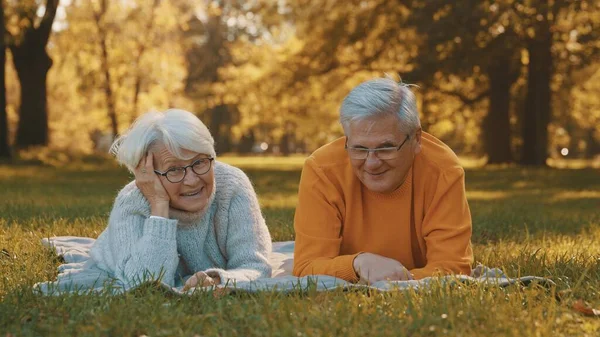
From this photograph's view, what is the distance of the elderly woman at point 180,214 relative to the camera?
15.7 feet

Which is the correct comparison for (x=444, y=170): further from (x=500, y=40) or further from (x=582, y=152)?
(x=582, y=152)

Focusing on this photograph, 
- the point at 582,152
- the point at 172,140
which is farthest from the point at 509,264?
the point at 582,152

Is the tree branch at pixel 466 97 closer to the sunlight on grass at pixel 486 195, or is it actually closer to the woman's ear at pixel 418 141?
the sunlight on grass at pixel 486 195

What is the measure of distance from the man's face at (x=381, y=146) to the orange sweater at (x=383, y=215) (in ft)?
0.52

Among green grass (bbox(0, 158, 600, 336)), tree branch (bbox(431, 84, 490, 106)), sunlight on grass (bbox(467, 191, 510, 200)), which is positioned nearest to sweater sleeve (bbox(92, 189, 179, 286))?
green grass (bbox(0, 158, 600, 336))

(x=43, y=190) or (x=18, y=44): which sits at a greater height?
(x=18, y=44)

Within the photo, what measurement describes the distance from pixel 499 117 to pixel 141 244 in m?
23.8

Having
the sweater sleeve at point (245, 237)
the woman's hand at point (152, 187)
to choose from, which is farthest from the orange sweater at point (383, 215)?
the woman's hand at point (152, 187)

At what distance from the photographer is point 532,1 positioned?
18.2 meters

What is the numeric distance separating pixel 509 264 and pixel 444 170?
102 centimetres

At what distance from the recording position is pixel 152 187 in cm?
491

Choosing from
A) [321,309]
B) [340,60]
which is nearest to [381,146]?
[321,309]

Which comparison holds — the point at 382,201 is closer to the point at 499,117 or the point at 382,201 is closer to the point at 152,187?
the point at 152,187

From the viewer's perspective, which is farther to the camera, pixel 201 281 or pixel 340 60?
pixel 340 60
